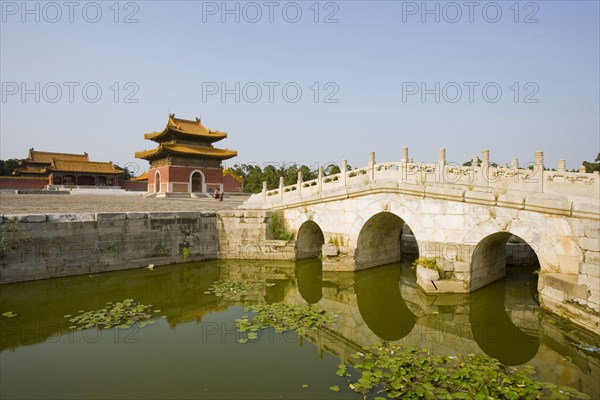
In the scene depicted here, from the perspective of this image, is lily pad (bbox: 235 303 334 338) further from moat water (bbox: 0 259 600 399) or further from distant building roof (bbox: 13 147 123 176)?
distant building roof (bbox: 13 147 123 176)

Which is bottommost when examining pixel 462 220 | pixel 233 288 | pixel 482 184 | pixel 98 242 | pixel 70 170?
pixel 233 288

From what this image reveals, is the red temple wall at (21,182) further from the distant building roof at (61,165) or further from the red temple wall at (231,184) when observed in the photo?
the red temple wall at (231,184)

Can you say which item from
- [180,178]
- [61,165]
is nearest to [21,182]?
[61,165]

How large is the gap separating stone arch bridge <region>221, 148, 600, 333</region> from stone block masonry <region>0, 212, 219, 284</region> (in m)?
1.29

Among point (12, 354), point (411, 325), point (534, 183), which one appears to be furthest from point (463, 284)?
point (12, 354)

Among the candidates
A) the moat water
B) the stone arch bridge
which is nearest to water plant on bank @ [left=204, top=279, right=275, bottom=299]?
the moat water

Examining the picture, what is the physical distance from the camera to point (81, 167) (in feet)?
124

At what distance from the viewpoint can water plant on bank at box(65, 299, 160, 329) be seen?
23.8 ft

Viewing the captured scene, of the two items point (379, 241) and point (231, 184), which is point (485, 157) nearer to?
point (379, 241)

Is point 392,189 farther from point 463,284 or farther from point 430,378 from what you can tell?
point 430,378

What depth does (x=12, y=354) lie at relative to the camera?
6113 millimetres

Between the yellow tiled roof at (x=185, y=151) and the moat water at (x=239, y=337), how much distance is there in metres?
19.6

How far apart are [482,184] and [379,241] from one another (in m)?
4.33

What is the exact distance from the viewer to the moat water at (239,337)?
5234mm
